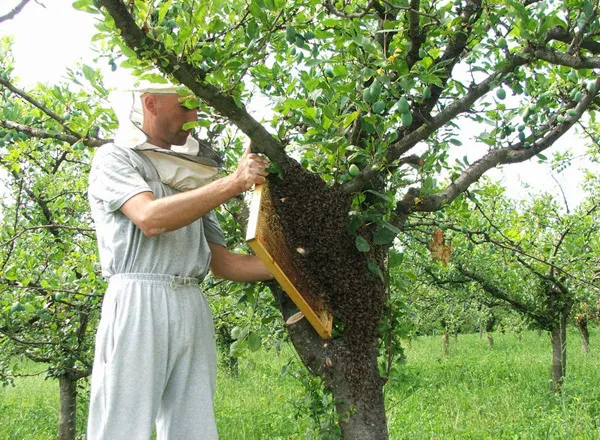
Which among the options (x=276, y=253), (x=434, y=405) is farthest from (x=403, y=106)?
(x=434, y=405)

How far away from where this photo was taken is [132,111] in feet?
8.52

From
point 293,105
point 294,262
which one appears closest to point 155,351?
point 294,262

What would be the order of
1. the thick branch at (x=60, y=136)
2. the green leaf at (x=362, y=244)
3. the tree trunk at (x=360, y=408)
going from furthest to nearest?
1. the thick branch at (x=60, y=136)
2. the tree trunk at (x=360, y=408)
3. the green leaf at (x=362, y=244)

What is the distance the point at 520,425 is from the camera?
5.79m

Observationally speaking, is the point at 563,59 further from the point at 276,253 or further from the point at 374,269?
the point at 276,253

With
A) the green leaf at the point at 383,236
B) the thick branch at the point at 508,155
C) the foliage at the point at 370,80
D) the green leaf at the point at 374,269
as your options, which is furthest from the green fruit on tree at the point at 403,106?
the thick branch at the point at 508,155

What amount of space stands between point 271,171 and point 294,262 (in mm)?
371

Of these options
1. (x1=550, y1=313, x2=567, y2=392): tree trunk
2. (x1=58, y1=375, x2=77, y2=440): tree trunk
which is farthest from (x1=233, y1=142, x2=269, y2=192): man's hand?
(x1=550, y1=313, x2=567, y2=392): tree trunk

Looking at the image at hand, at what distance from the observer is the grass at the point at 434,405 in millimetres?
5437

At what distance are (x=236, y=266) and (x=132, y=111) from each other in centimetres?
85

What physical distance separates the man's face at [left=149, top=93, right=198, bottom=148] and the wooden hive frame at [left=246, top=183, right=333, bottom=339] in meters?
0.61

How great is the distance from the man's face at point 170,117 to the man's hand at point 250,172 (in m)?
0.57

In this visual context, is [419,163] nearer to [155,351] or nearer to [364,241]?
[364,241]

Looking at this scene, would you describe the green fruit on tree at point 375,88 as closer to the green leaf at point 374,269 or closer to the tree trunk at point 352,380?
the green leaf at point 374,269
